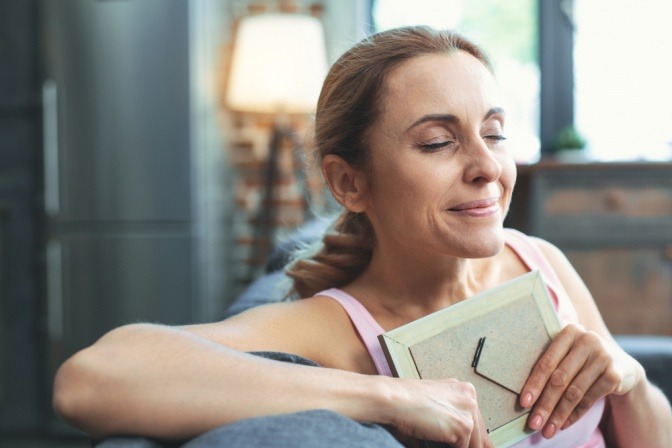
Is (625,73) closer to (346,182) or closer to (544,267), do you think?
(544,267)

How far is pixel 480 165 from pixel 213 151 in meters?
2.55

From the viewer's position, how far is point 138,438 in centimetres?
73

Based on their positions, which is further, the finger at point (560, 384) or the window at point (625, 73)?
the window at point (625, 73)

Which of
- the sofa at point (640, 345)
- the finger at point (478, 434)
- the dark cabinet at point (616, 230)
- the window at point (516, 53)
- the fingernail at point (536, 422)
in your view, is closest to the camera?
the finger at point (478, 434)

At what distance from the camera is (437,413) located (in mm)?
812

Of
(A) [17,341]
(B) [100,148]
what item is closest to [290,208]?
(B) [100,148]

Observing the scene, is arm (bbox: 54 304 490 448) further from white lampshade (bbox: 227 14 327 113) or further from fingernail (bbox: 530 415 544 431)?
white lampshade (bbox: 227 14 327 113)

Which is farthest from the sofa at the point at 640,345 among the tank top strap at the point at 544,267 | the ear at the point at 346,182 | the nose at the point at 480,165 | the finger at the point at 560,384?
the finger at the point at 560,384

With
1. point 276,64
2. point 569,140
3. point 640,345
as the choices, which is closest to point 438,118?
point 640,345

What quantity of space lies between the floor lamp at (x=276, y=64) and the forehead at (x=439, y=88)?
231 centimetres

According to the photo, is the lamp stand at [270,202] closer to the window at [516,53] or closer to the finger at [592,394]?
the window at [516,53]

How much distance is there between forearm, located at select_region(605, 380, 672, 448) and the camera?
3.66ft

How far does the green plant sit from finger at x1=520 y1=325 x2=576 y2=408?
2.55 meters

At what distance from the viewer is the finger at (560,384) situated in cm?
97
